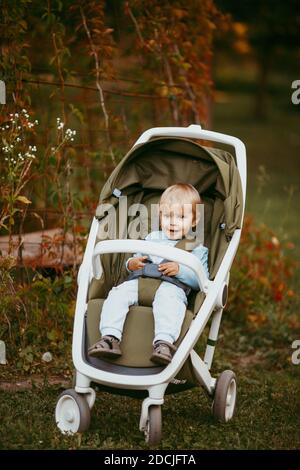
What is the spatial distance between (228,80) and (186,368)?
85.4ft

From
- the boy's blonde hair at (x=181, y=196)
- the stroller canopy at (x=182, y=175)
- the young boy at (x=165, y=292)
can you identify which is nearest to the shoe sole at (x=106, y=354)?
the young boy at (x=165, y=292)

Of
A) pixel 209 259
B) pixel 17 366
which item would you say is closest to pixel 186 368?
pixel 209 259

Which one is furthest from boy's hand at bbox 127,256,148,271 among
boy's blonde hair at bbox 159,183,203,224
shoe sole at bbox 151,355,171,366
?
shoe sole at bbox 151,355,171,366

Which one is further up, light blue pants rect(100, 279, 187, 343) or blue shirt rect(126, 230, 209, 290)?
blue shirt rect(126, 230, 209, 290)

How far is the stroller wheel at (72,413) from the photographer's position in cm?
363

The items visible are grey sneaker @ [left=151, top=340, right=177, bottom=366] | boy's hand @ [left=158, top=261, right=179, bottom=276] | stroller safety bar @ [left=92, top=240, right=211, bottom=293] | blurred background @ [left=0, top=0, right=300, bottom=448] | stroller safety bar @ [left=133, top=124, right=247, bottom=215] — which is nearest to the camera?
grey sneaker @ [left=151, top=340, right=177, bottom=366]

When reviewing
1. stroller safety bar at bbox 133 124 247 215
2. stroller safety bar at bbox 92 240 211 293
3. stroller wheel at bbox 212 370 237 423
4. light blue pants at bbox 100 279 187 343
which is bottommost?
stroller wheel at bbox 212 370 237 423

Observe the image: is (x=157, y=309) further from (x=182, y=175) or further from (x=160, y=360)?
(x=182, y=175)

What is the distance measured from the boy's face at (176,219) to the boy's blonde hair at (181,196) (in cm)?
4

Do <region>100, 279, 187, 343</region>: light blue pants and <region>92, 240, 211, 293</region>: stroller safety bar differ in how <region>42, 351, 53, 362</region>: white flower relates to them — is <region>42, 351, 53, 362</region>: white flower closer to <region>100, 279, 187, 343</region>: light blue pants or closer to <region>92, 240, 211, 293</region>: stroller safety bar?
<region>100, 279, 187, 343</region>: light blue pants

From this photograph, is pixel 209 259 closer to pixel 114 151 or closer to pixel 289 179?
pixel 114 151

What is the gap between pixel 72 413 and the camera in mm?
3674

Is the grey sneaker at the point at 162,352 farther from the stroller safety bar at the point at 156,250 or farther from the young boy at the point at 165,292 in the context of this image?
the stroller safety bar at the point at 156,250

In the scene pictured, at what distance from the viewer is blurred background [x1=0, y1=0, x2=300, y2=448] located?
471 cm
